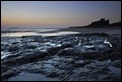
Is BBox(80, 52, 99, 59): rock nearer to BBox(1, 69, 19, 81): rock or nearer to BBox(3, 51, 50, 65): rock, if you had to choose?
BBox(3, 51, 50, 65): rock

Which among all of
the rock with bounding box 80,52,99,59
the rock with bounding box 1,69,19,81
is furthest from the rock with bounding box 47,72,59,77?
the rock with bounding box 80,52,99,59

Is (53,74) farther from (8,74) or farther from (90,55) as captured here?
(90,55)

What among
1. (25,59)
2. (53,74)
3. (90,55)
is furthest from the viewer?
(90,55)

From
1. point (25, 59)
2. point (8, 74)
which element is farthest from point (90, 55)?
point (8, 74)

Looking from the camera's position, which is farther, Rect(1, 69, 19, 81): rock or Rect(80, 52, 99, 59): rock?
Rect(80, 52, 99, 59): rock

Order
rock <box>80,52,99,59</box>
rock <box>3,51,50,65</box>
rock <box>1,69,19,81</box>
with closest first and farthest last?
rock <box>1,69,19,81</box> < rock <box>3,51,50,65</box> < rock <box>80,52,99,59</box>

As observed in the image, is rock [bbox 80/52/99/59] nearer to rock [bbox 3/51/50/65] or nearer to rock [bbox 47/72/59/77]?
rock [bbox 3/51/50/65]

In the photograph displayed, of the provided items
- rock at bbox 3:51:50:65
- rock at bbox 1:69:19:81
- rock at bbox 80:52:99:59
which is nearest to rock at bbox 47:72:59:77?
rock at bbox 1:69:19:81

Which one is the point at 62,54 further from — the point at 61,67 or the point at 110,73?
the point at 110,73

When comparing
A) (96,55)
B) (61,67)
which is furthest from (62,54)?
(61,67)

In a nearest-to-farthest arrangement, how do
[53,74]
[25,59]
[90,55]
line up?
[53,74] → [25,59] → [90,55]

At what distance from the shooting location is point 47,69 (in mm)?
6531

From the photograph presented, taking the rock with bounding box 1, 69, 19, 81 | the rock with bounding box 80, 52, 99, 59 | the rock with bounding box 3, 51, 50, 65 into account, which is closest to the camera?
the rock with bounding box 1, 69, 19, 81

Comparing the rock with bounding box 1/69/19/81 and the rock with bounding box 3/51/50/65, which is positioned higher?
the rock with bounding box 3/51/50/65
